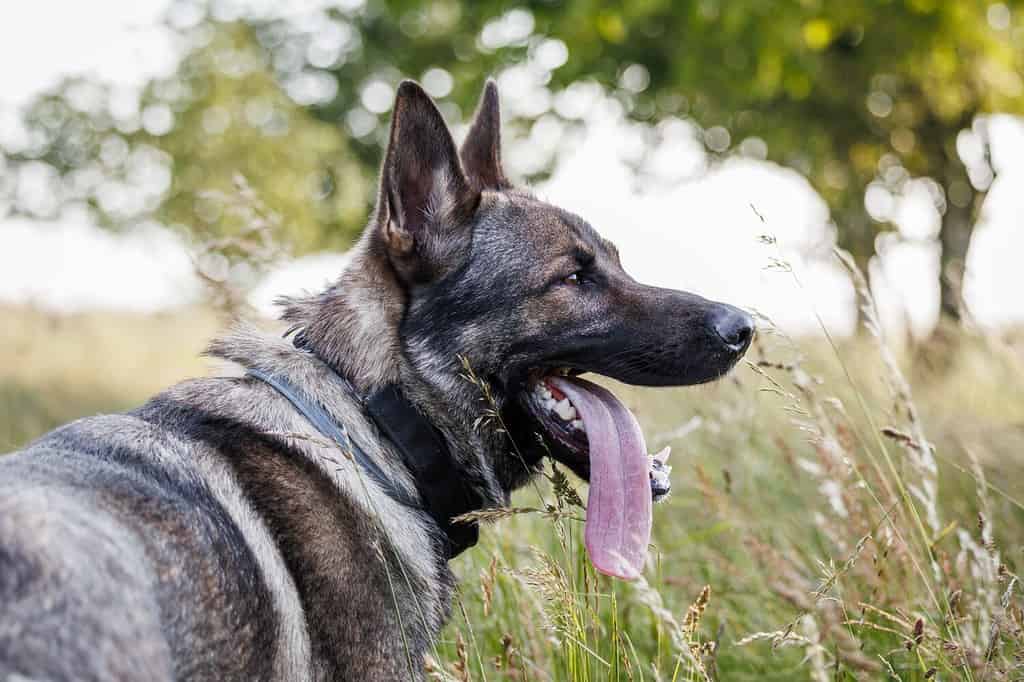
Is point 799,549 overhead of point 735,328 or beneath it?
beneath

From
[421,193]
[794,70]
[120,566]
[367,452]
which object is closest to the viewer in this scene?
[120,566]

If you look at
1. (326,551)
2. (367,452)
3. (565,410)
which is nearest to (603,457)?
(565,410)

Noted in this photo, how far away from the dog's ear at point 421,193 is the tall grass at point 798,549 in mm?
559

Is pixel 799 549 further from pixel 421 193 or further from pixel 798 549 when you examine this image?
pixel 421 193

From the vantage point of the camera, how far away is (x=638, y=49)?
34.1 ft

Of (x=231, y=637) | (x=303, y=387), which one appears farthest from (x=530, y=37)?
(x=231, y=637)

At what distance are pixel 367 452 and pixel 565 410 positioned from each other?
621mm

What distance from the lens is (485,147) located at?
3.09 metres

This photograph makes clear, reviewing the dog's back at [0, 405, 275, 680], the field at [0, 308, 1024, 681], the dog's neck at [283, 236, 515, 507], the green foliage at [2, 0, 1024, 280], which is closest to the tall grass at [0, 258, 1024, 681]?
the field at [0, 308, 1024, 681]

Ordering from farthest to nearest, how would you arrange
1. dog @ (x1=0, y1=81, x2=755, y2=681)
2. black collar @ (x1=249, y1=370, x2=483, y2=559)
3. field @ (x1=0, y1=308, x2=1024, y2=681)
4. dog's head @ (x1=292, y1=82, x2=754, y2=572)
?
1. dog's head @ (x1=292, y1=82, x2=754, y2=572)
2. black collar @ (x1=249, y1=370, x2=483, y2=559)
3. field @ (x1=0, y1=308, x2=1024, y2=681)
4. dog @ (x1=0, y1=81, x2=755, y2=681)

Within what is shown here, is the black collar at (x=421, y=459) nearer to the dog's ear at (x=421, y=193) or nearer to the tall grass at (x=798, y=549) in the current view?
the tall grass at (x=798, y=549)

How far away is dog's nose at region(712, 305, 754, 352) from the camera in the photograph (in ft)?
8.51

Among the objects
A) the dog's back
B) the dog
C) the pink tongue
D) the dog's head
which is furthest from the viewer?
the dog's head

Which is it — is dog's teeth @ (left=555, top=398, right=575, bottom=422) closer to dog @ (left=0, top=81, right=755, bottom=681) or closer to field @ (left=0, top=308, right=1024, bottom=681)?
dog @ (left=0, top=81, right=755, bottom=681)
